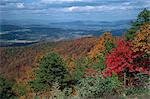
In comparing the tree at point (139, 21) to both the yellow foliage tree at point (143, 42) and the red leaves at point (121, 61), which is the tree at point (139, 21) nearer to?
the yellow foliage tree at point (143, 42)

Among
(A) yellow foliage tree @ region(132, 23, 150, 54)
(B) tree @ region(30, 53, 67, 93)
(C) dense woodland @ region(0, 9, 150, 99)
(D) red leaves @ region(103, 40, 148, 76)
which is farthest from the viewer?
(B) tree @ region(30, 53, 67, 93)

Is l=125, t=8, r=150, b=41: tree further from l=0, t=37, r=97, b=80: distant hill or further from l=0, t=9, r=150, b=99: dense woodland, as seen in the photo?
l=0, t=37, r=97, b=80: distant hill

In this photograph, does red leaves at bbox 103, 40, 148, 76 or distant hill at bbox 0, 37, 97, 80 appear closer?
red leaves at bbox 103, 40, 148, 76

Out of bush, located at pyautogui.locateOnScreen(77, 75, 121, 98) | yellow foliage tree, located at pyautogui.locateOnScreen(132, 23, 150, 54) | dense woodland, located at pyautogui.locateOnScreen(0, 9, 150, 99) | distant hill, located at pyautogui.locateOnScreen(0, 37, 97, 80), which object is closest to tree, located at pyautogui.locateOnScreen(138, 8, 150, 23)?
dense woodland, located at pyautogui.locateOnScreen(0, 9, 150, 99)

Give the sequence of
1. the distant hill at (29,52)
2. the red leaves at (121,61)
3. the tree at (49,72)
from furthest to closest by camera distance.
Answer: the distant hill at (29,52) < the tree at (49,72) < the red leaves at (121,61)

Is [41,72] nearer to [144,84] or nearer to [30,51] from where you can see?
[144,84]

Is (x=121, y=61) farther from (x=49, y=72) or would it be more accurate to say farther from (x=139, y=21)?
(x=49, y=72)


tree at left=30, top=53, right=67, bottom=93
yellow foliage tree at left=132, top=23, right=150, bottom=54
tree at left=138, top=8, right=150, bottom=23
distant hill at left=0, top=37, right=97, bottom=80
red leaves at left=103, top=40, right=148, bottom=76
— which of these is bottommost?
distant hill at left=0, top=37, right=97, bottom=80

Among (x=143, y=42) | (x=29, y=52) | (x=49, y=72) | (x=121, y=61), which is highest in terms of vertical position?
(x=143, y=42)

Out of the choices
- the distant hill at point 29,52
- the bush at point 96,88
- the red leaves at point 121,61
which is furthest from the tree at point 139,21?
the distant hill at point 29,52

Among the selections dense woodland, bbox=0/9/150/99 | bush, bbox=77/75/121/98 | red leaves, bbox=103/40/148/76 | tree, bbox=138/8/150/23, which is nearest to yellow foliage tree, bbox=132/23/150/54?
dense woodland, bbox=0/9/150/99

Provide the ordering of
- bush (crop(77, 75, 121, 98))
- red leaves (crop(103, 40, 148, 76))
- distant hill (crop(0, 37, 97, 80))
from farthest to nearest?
1. distant hill (crop(0, 37, 97, 80))
2. red leaves (crop(103, 40, 148, 76))
3. bush (crop(77, 75, 121, 98))

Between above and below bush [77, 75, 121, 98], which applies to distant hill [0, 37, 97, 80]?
below

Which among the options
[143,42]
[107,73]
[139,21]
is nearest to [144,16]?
[139,21]
